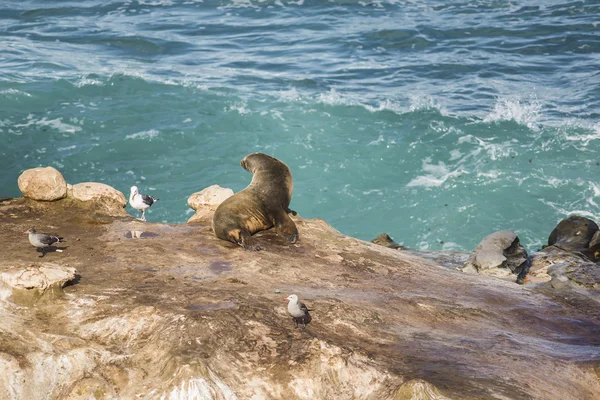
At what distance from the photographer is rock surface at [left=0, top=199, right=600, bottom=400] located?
20.3 ft

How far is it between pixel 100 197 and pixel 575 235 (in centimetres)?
819

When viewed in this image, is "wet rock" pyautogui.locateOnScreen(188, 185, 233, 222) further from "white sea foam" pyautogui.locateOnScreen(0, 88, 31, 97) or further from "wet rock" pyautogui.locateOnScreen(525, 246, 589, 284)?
"white sea foam" pyautogui.locateOnScreen(0, 88, 31, 97)

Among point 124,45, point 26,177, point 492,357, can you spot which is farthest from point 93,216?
point 124,45

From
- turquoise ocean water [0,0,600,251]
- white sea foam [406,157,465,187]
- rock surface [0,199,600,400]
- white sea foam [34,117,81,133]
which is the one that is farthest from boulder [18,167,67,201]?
white sea foam [34,117,81,133]

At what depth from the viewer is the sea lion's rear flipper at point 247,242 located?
973 centimetres

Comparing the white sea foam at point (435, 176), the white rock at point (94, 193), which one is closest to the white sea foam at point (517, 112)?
the white sea foam at point (435, 176)

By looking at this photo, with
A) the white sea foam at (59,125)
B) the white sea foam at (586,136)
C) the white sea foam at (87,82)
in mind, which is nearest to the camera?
the white sea foam at (586,136)

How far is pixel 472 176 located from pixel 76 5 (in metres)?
21.2

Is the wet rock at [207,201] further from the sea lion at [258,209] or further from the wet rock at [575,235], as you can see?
the wet rock at [575,235]

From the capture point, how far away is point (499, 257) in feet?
40.7

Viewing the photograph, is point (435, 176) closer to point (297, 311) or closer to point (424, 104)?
point (424, 104)

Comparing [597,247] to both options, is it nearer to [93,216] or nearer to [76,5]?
[93,216]

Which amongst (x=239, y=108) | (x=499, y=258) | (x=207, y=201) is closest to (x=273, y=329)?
(x=207, y=201)

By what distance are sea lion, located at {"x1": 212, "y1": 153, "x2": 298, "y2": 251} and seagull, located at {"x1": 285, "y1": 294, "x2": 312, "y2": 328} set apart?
2638mm
